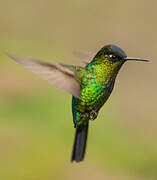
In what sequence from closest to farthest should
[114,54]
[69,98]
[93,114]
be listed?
[114,54]
[93,114]
[69,98]

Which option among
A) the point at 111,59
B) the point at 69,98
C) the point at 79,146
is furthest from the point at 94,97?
the point at 69,98

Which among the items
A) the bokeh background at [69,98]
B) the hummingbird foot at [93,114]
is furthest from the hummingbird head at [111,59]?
the bokeh background at [69,98]

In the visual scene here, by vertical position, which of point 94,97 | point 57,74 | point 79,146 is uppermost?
point 57,74

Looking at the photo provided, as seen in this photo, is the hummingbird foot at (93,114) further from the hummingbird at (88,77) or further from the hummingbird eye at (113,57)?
the hummingbird eye at (113,57)

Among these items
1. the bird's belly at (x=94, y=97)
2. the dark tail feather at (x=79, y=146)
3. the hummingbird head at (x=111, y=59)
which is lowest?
the dark tail feather at (x=79, y=146)

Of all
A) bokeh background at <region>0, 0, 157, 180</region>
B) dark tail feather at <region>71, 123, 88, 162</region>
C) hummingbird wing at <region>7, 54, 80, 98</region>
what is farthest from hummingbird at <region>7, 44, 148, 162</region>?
bokeh background at <region>0, 0, 157, 180</region>

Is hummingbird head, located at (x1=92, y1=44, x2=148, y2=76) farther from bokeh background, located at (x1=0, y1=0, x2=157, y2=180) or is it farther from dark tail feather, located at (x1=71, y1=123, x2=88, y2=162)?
bokeh background, located at (x1=0, y1=0, x2=157, y2=180)

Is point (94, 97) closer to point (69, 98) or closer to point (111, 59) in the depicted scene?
point (111, 59)

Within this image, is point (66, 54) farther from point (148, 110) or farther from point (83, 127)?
point (83, 127)
